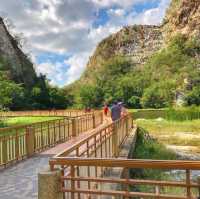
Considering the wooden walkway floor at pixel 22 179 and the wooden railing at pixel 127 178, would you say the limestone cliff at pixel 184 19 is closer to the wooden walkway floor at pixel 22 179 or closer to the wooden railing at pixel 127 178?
the wooden walkway floor at pixel 22 179

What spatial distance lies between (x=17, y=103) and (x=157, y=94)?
92.2 feet

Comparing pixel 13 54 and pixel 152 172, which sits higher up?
pixel 13 54

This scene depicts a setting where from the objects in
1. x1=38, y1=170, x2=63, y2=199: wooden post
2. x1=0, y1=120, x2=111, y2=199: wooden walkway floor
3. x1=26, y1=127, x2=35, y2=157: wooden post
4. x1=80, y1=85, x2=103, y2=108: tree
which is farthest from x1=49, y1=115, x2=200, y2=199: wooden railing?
x1=80, y1=85, x2=103, y2=108: tree

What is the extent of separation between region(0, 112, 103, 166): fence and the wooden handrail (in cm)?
679

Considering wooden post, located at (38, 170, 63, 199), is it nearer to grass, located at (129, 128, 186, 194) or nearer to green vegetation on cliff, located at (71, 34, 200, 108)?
grass, located at (129, 128, 186, 194)

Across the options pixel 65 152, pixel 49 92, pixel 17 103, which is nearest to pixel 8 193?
pixel 65 152

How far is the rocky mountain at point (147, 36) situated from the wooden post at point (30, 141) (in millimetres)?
100619

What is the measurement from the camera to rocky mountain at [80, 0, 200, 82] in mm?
117875

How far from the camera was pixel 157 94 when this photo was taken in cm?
8231

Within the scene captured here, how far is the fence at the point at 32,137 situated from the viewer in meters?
12.7

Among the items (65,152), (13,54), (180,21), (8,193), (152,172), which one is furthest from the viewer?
(180,21)

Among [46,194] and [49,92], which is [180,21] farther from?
[46,194]

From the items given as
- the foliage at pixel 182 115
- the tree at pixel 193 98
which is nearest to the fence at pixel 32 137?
the foliage at pixel 182 115

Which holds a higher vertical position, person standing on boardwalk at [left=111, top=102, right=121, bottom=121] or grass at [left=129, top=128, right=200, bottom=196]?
person standing on boardwalk at [left=111, top=102, right=121, bottom=121]
